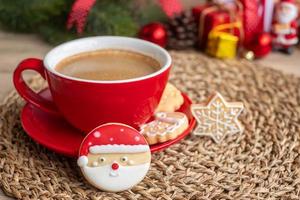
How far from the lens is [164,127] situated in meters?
0.61

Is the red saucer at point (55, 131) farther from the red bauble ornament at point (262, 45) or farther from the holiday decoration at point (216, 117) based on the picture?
the red bauble ornament at point (262, 45)

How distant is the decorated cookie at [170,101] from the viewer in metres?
0.66

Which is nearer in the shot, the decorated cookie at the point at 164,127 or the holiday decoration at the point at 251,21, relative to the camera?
the decorated cookie at the point at 164,127

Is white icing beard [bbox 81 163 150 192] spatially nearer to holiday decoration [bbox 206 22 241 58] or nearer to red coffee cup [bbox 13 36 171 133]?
red coffee cup [bbox 13 36 171 133]

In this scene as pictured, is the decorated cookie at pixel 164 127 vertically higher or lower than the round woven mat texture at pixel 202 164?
higher

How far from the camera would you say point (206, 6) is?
3.26ft

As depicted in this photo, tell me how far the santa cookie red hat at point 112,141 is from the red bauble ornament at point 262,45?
1.45 feet

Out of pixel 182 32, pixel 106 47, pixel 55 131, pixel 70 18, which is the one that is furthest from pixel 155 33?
pixel 55 131

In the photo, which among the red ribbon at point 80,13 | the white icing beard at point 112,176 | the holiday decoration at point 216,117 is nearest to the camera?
the white icing beard at point 112,176

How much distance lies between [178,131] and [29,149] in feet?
0.60

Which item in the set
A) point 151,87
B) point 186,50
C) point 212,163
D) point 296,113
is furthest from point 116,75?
Answer: point 186,50

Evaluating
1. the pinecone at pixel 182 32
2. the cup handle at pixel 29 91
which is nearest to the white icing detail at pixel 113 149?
the cup handle at pixel 29 91

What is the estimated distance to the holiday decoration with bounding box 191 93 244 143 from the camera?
2.15 ft

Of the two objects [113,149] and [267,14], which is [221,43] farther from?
[113,149]
